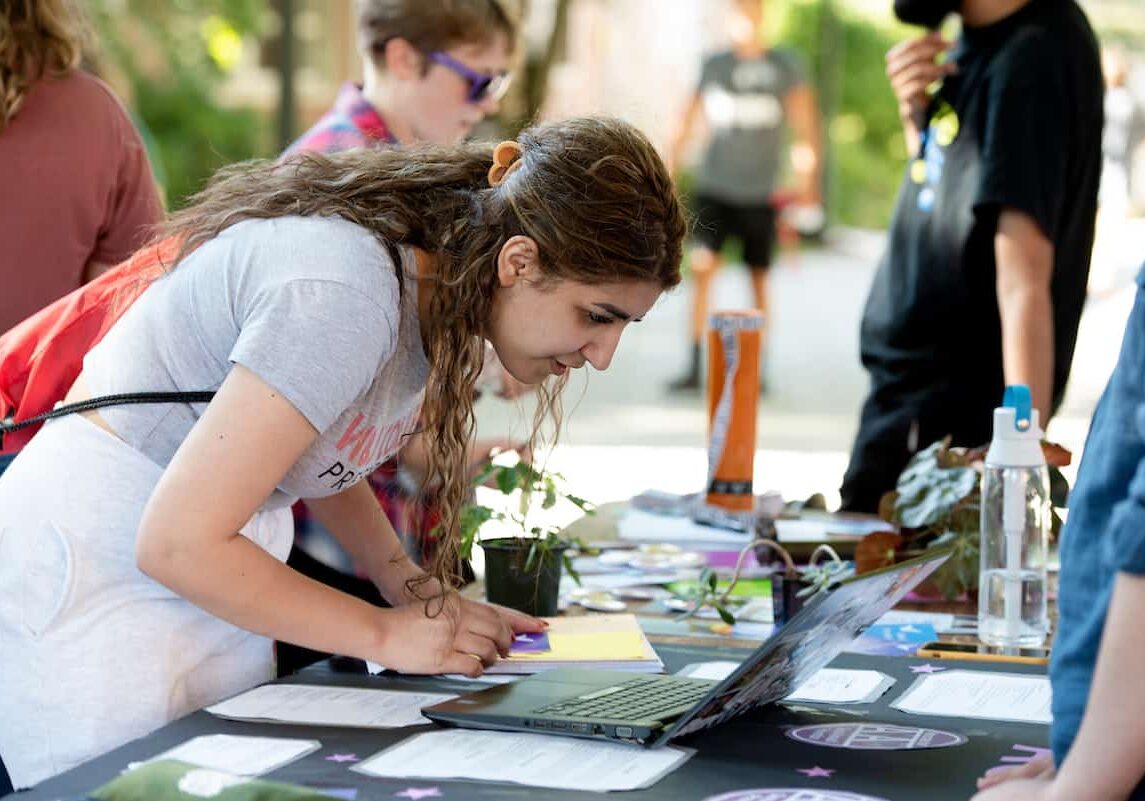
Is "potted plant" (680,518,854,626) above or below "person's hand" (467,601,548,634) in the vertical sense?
above

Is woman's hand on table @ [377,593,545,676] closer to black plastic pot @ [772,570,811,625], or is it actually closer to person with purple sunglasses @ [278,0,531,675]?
black plastic pot @ [772,570,811,625]

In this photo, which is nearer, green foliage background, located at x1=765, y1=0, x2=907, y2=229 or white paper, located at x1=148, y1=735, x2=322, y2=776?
white paper, located at x1=148, y1=735, x2=322, y2=776

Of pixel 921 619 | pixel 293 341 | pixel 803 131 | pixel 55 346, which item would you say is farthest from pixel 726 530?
pixel 803 131

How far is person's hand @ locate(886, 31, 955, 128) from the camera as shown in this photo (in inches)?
114

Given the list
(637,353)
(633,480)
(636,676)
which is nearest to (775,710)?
(636,676)

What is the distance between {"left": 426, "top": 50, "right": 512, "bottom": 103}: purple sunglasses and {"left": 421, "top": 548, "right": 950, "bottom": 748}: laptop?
1366 millimetres

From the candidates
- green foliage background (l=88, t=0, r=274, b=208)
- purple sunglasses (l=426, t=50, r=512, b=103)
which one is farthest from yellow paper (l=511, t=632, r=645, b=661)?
green foliage background (l=88, t=0, r=274, b=208)

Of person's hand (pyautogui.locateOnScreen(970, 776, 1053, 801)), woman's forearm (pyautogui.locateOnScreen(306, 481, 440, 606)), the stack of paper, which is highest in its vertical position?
Result: woman's forearm (pyautogui.locateOnScreen(306, 481, 440, 606))

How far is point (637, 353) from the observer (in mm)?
10000

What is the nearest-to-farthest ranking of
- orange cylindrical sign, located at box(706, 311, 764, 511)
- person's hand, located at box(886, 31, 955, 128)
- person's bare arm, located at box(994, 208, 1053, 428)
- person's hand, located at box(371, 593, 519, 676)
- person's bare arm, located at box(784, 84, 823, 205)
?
person's hand, located at box(371, 593, 519, 676), orange cylindrical sign, located at box(706, 311, 764, 511), person's bare arm, located at box(994, 208, 1053, 428), person's hand, located at box(886, 31, 955, 128), person's bare arm, located at box(784, 84, 823, 205)

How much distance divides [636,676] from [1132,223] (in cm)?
1153

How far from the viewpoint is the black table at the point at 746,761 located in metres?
1.34

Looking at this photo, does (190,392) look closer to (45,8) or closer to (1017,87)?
(45,8)

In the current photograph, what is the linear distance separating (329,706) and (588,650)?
13.3 inches
